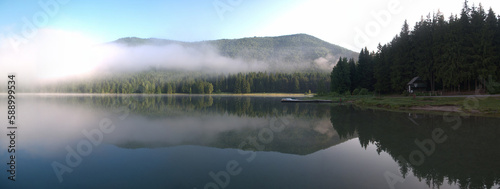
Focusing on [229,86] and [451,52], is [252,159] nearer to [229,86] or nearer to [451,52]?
[451,52]

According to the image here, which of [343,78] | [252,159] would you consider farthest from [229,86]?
[252,159]

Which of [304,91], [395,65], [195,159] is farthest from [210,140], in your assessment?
[304,91]

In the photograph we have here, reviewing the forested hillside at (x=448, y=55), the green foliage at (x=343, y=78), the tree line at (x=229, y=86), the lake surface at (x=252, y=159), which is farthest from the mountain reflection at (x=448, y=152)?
the tree line at (x=229, y=86)

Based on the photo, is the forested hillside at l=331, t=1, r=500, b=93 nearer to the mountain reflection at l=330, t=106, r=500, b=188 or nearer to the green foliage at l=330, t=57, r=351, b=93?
the green foliage at l=330, t=57, r=351, b=93

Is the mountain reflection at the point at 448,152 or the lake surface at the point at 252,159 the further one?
the mountain reflection at the point at 448,152

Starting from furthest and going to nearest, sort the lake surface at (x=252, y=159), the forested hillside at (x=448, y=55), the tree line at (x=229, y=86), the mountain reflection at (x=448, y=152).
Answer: the tree line at (x=229, y=86)
the forested hillside at (x=448, y=55)
the mountain reflection at (x=448, y=152)
the lake surface at (x=252, y=159)

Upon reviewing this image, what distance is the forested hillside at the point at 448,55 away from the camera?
35.2 meters

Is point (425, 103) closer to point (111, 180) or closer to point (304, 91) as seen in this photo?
point (111, 180)

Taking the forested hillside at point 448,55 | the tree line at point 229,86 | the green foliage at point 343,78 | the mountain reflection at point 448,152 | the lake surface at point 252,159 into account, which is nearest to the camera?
the lake surface at point 252,159

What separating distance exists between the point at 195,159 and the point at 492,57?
4500cm

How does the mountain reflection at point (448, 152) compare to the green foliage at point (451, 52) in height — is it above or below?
below

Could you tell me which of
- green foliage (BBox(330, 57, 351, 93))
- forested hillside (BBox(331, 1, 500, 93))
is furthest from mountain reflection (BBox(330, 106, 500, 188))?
green foliage (BBox(330, 57, 351, 93))

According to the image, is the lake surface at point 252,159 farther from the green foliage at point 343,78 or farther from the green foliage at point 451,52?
the green foliage at point 343,78

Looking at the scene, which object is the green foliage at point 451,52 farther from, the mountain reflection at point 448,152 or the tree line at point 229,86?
the tree line at point 229,86
